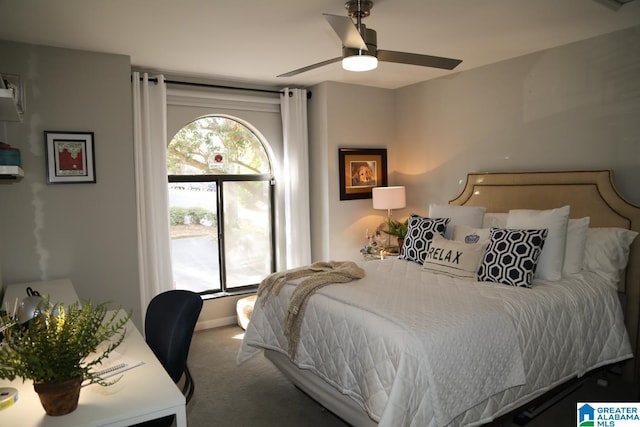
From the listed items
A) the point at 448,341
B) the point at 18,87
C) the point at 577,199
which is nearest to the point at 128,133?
the point at 18,87

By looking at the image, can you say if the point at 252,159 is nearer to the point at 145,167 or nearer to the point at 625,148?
the point at 145,167

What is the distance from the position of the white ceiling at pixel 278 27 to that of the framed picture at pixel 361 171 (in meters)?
1.29

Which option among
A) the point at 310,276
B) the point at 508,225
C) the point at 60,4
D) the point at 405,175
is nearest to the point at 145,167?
the point at 60,4

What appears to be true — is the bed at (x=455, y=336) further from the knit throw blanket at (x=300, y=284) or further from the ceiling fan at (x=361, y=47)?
the ceiling fan at (x=361, y=47)

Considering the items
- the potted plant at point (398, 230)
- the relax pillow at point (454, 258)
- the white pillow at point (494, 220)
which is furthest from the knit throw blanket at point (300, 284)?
the potted plant at point (398, 230)

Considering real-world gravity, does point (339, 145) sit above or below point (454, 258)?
above

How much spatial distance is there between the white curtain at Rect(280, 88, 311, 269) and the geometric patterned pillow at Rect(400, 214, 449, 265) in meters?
1.46

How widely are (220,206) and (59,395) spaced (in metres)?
3.45

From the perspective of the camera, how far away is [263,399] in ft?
10.2

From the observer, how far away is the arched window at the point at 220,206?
4.66m

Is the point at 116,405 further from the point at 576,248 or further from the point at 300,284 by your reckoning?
the point at 576,248

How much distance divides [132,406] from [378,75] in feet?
12.7

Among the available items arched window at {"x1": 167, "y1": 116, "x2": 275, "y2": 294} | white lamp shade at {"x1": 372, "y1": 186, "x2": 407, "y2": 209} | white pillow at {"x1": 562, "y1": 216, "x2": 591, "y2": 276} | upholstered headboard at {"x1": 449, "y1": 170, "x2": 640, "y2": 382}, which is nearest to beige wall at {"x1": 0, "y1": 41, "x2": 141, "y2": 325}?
arched window at {"x1": 167, "y1": 116, "x2": 275, "y2": 294}

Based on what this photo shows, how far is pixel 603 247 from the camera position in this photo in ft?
10.1
